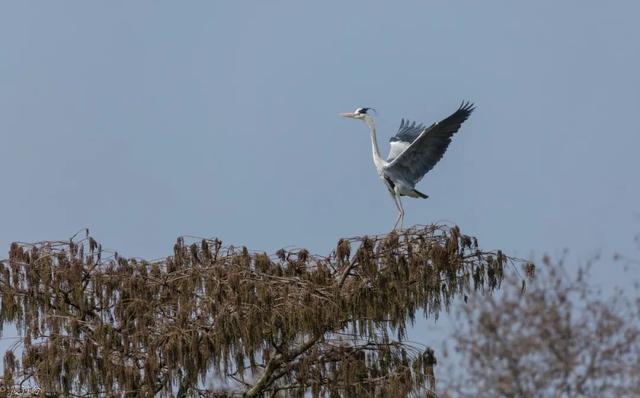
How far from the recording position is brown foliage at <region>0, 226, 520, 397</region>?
10469 mm

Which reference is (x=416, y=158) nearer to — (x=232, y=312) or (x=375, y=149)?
(x=375, y=149)

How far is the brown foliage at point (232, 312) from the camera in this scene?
34.3 ft

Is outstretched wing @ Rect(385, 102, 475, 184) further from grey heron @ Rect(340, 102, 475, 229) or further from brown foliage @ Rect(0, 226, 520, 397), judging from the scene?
brown foliage @ Rect(0, 226, 520, 397)

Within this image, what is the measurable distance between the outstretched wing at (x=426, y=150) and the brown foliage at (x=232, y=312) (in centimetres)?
286

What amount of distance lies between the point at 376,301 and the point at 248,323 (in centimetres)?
108

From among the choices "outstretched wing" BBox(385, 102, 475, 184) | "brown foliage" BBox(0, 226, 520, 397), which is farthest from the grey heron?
"brown foliage" BBox(0, 226, 520, 397)

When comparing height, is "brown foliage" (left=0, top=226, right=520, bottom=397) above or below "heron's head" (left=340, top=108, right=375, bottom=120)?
below

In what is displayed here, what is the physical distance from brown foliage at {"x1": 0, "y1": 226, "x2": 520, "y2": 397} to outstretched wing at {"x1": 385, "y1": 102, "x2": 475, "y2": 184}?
2856 millimetres

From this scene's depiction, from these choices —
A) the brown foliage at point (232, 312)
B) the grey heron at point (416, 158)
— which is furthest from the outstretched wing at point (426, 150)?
the brown foliage at point (232, 312)

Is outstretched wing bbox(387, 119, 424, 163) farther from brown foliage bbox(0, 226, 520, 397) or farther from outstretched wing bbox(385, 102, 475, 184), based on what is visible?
brown foliage bbox(0, 226, 520, 397)

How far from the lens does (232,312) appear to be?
408 inches

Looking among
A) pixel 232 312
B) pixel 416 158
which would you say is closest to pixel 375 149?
pixel 416 158

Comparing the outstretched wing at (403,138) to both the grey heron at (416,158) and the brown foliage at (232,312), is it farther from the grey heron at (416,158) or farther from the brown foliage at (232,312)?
the brown foliage at (232,312)

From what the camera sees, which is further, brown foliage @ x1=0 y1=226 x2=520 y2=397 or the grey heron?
the grey heron
